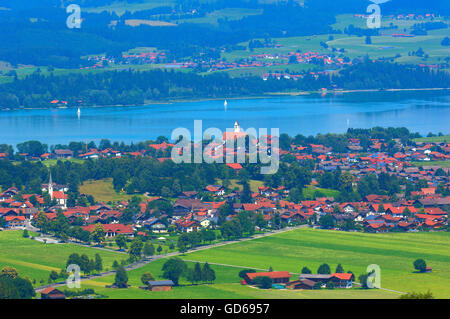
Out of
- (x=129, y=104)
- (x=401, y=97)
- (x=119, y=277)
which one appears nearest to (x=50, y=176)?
(x=119, y=277)

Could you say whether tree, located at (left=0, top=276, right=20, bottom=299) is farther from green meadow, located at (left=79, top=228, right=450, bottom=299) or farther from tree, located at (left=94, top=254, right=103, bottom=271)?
tree, located at (left=94, top=254, right=103, bottom=271)

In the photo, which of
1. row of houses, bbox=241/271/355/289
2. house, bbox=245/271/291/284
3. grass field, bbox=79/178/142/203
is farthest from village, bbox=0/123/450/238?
row of houses, bbox=241/271/355/289

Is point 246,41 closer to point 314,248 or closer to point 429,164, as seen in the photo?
point 429,164

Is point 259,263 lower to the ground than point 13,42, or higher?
lower

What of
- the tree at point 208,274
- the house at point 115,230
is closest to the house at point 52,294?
the tree at point 208,274

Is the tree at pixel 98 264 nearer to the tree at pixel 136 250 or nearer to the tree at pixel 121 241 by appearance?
the tree at pixel 136 250
